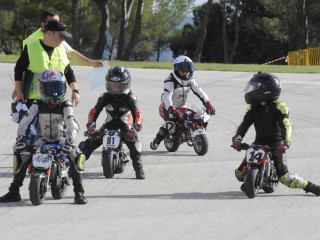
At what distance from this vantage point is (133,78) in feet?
92.5

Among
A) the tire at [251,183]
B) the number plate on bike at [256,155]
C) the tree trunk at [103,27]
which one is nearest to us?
the tire at [251,183]

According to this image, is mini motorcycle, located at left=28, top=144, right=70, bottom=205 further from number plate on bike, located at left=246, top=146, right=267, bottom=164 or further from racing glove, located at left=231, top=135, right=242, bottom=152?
number plate on bike, located at left=246, top=146, right=267, bottom=164

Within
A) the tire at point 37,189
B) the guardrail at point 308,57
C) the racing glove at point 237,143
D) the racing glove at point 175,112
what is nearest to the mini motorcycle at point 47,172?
the tire at point 37,189

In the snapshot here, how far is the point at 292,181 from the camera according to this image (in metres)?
10.1

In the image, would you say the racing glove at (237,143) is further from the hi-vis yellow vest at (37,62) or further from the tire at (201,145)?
the tire at (201,145)

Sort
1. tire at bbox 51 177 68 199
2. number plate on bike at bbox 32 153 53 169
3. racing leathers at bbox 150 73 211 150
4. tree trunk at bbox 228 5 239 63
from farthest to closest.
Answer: tree trunk at bbox 228 5 239 63 < racing leathers at bbox 150 73 211 150 < tire at bbox 51 177 68 199 < number plate on bike at bbox 32 153 53 169

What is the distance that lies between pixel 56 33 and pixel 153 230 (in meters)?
3.27

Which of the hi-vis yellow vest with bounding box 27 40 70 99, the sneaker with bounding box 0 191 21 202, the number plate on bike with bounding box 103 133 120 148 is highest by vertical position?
the hi-vis yellow vest with bounding box 27 40 70 99

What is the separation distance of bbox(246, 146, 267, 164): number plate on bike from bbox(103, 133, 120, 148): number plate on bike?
2217 mm

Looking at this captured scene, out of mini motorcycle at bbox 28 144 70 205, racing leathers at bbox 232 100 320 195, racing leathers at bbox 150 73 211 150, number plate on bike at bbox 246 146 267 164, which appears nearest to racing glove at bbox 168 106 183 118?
racing leathers at bbox 150 73 211 150

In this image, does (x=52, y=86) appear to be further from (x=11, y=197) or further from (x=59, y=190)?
(x=11, y=197)

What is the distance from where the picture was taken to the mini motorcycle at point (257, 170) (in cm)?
984

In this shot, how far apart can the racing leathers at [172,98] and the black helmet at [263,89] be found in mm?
3786

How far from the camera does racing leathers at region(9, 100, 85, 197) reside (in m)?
9.60
